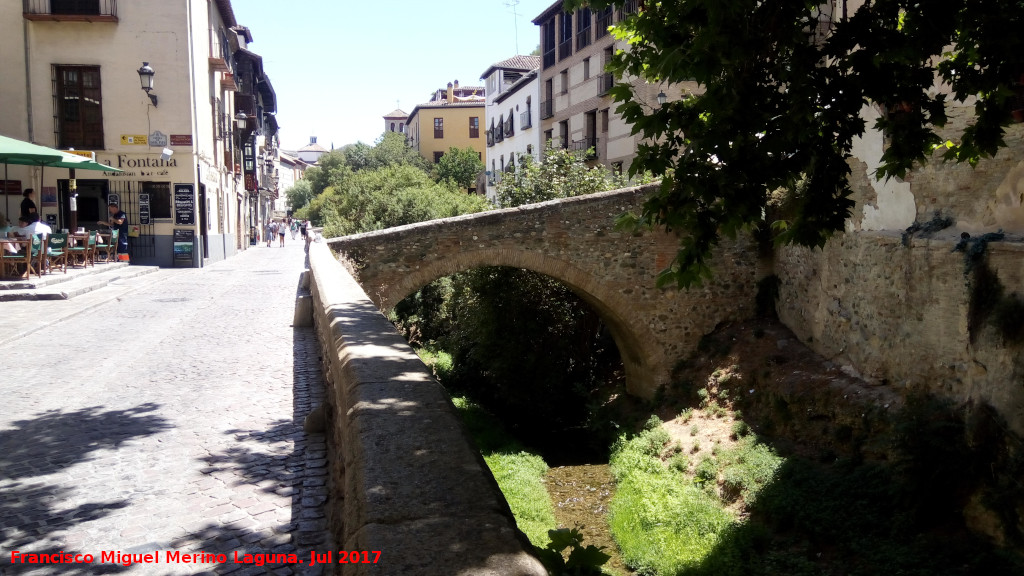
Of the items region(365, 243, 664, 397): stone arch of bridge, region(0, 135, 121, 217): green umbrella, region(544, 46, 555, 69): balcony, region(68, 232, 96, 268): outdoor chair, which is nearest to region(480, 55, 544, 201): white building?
region(544, 46, 555, 69): balcony

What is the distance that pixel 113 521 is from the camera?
3.34 m

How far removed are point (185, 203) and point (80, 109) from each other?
10.4 feet

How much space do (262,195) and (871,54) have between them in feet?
148

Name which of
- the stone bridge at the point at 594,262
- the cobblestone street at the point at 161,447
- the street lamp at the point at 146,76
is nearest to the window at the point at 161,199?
the street lamp at the point at 146,76

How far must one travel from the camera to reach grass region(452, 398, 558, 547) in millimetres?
10434

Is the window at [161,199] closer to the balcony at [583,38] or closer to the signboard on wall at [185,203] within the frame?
the signboard on wall at [185,203]

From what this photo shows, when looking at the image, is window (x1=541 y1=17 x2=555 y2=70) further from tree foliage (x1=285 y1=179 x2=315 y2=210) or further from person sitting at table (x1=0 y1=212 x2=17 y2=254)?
tree foliage (x1=285 y1=179 x2=315 y2=210)

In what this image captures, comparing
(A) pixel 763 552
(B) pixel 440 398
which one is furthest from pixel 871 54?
(A) pixel 763 552

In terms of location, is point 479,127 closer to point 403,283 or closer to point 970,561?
point 403,283

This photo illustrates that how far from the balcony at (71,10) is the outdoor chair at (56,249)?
22.0 feet

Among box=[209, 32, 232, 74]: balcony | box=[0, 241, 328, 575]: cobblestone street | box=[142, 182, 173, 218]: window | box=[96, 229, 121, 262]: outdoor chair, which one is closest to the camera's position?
box=[0, 241, 328, 575]: cobblestone street

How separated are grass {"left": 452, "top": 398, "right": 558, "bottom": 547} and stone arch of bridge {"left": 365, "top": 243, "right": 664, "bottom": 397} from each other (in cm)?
221

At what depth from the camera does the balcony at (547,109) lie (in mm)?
30594

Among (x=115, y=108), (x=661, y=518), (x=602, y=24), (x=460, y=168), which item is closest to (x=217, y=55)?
(x=115, y=108)
